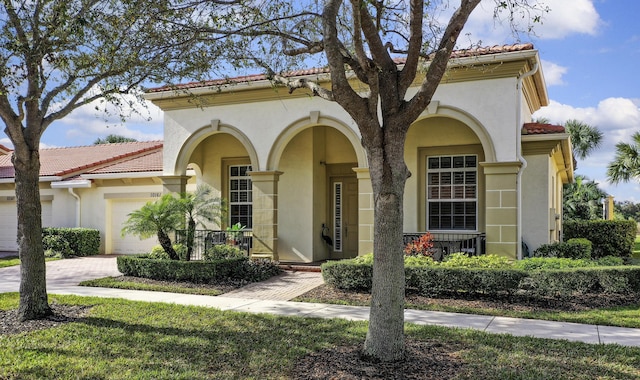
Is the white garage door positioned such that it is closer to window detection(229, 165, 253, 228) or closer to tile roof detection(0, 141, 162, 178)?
tile roof detection(0, 141, 162, 178)

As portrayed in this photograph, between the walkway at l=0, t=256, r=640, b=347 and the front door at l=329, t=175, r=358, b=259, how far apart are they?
2.55m

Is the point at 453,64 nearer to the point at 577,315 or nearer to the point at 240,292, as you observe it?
the point at 577,315

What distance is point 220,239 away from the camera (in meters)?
14.9

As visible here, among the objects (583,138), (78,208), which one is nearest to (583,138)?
(583,138)

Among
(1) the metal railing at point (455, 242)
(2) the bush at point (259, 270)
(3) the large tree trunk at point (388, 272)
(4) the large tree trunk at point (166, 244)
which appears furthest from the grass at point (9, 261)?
(3) the large tree trunk at point (388, 272)

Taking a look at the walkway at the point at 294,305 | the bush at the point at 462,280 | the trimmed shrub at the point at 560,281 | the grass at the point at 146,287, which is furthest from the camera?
the grass at the point at 146,287

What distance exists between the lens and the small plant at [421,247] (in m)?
11.6

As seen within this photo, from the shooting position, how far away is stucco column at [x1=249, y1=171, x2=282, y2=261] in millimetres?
13961

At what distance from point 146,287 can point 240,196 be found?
213 inches

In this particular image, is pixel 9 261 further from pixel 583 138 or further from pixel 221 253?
pixel 583 138

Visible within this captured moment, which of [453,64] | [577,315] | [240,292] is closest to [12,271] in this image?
[240,292]

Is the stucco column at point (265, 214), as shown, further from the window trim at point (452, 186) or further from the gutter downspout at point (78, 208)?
the gutter downspout at point (78, 208)

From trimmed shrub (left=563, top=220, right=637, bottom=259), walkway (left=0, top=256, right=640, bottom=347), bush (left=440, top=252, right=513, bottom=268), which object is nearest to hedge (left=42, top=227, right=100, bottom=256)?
walkway (left=0, top=256, right=640, bottom=347)

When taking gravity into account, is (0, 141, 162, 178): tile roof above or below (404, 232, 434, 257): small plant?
above
